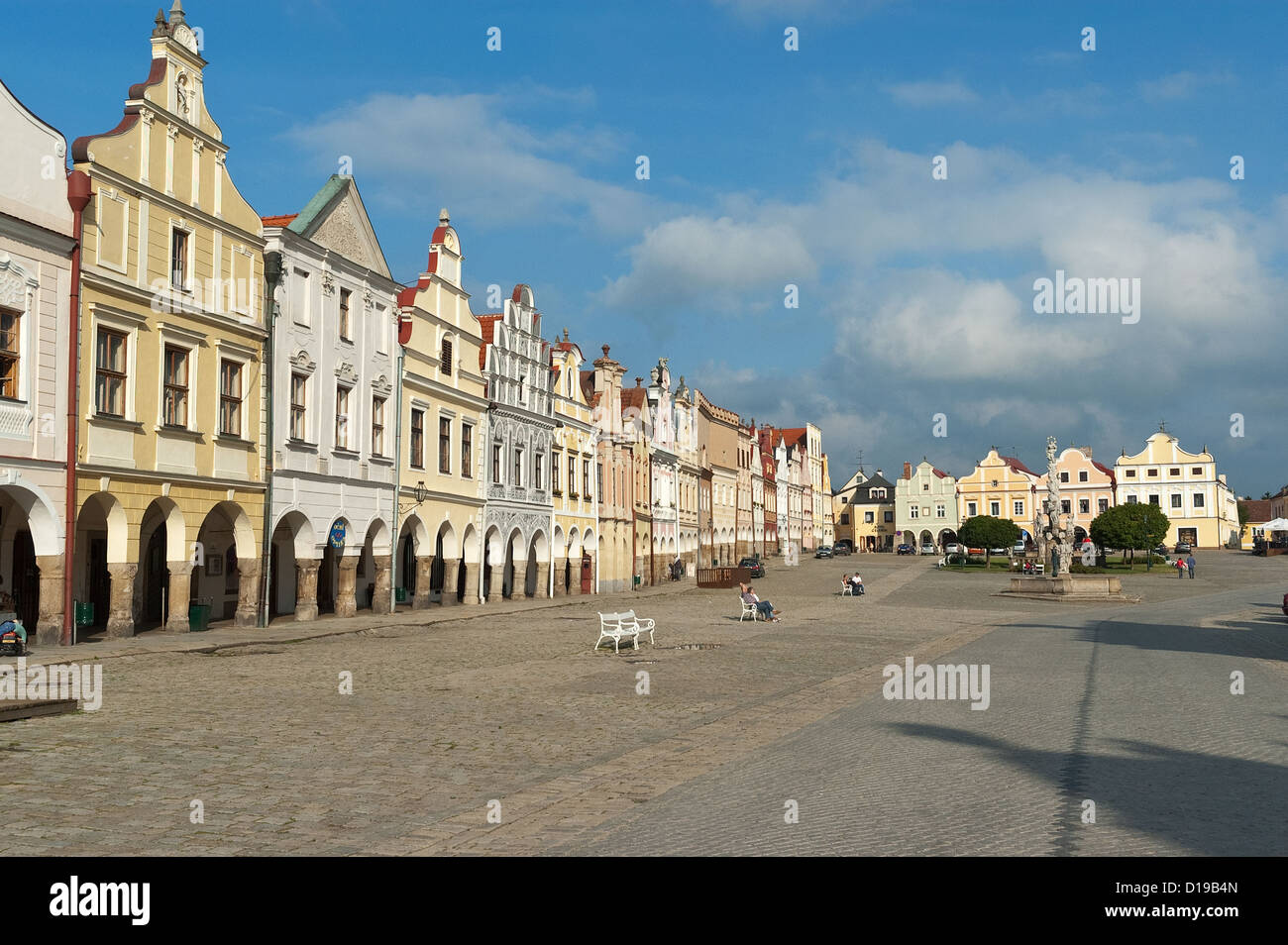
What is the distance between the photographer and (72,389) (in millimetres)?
23688

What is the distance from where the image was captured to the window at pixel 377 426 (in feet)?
121

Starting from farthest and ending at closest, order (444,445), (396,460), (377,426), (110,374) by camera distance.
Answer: (444,445) < (396,460) < (377,426) < (110,374)

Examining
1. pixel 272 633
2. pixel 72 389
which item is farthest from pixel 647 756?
pixel 272 633

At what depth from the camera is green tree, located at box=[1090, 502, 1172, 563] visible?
81.0 metres

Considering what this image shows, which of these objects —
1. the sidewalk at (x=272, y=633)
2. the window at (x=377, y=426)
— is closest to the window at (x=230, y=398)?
the sidewalk at (x=272, y=633)

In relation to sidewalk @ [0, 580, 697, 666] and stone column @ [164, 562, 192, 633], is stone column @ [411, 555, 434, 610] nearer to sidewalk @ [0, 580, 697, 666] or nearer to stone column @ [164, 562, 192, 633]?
sidewalk @ [0, 580, 697, 666]

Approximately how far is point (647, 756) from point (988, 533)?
84.3 meters

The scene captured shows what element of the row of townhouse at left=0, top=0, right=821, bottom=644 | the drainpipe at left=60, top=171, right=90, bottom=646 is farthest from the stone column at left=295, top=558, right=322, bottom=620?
the drainpipe at left=60, top=171, right=90, bottom=646

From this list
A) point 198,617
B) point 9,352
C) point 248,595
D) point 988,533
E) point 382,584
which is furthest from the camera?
point 988,533

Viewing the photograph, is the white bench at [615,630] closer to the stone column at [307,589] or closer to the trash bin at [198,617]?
the trash bin at [198,617]

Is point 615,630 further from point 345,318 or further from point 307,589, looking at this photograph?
point 345,318

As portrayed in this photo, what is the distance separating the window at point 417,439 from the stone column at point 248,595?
10107mm

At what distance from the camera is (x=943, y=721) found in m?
13.3

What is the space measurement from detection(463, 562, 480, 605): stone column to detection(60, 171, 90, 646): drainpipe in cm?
1992
